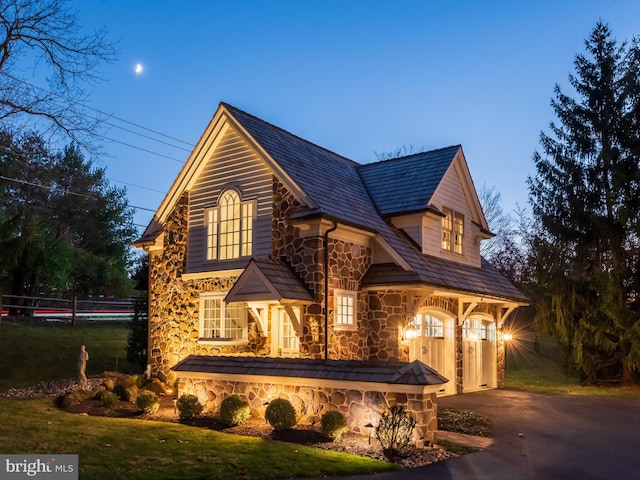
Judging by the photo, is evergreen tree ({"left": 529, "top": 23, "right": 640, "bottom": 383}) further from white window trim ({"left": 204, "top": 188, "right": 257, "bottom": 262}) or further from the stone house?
white window trim ({"left": 204, "top": 188, "right": 257, "bottom": 262})

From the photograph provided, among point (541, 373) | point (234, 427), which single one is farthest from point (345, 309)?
point (541, 373)

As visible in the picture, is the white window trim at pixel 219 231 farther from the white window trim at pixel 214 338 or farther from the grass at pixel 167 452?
the grass at pixel 167 452

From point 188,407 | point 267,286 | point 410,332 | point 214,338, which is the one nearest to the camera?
point 188,407

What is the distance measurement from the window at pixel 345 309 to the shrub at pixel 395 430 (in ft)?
16.4

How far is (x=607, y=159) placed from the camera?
22.8 meters

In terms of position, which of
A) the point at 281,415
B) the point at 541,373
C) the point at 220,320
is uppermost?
the point at 220,320

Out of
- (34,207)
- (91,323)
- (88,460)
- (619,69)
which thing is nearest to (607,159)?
(619,69)

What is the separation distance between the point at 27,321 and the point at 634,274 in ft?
83.5

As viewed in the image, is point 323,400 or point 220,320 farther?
point 220,320

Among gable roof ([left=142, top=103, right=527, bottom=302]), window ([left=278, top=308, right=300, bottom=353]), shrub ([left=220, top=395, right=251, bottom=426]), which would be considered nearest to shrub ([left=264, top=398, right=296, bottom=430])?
shrub ([left=220, top=395, right=251, bottom=426])

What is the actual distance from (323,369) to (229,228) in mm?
6312

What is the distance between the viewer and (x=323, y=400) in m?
12.0

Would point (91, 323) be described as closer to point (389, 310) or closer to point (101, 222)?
point (101, 222)

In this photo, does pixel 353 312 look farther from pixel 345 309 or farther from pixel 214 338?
pixel 214 338
